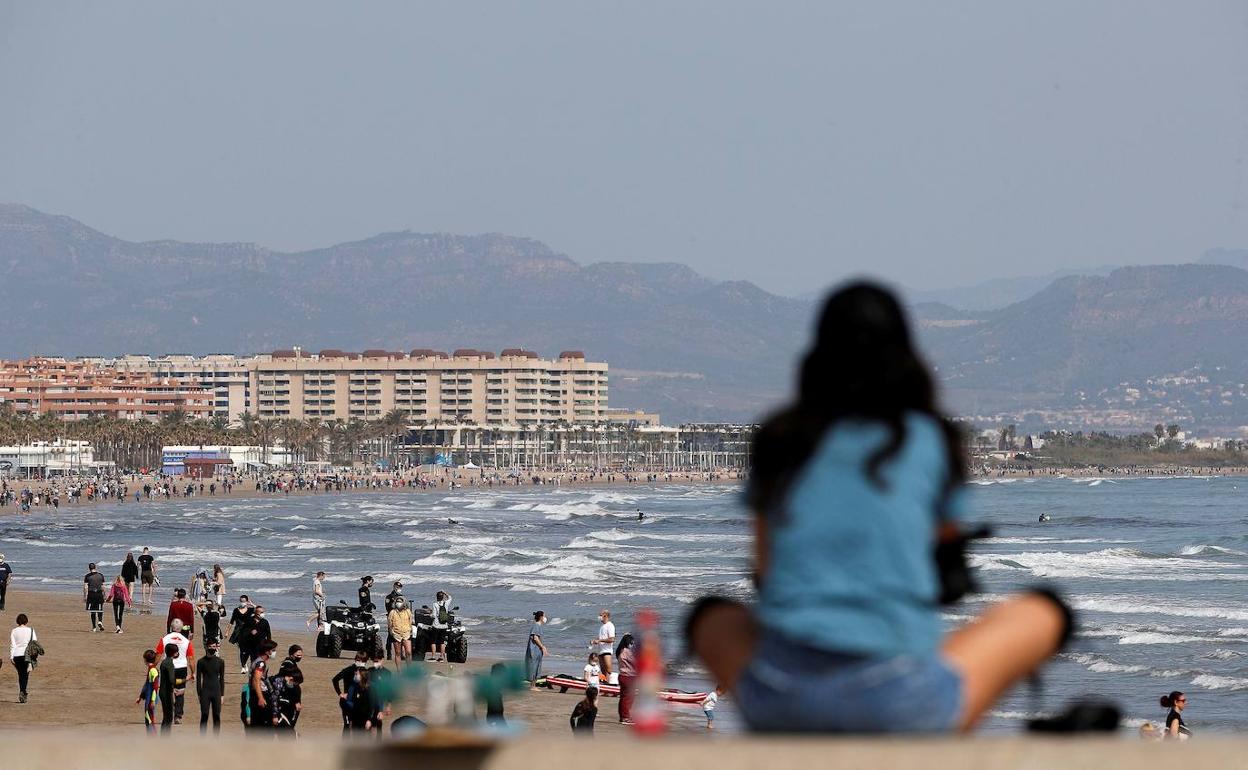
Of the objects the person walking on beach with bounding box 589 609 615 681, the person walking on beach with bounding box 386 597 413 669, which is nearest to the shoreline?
the person walking on beach with bounding box 386 597 413 669

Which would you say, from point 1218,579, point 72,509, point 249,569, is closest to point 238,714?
point 249,569

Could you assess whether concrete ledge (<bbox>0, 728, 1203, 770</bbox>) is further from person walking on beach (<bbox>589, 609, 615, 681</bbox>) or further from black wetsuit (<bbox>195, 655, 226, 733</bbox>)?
person walking on beach (<bbox>589, 609, 615, 681</bbox>)

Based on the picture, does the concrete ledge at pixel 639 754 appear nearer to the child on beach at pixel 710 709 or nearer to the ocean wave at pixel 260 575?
the child on beach at pixel 710 709

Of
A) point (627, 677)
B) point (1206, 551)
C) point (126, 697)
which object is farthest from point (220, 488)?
point (627, 677)

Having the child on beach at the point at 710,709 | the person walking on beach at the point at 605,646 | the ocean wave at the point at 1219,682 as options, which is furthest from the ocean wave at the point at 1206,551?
the child on beach at the point at 710,709

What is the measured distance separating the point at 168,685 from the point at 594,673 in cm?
554

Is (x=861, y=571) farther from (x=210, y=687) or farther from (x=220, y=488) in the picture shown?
(x=220, y=488)

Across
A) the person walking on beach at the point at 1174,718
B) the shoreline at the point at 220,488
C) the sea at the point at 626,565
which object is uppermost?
the shoreline at the point at 220,488

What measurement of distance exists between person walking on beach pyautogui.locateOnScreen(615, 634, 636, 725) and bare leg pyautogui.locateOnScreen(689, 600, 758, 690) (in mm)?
18810

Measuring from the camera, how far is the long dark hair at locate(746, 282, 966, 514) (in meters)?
3.08

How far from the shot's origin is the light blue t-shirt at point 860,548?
115 inches

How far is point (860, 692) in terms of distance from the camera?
2.86 m

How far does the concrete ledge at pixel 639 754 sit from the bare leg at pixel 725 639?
252 mm

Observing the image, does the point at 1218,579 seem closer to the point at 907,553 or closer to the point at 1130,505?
the point at 907,553
